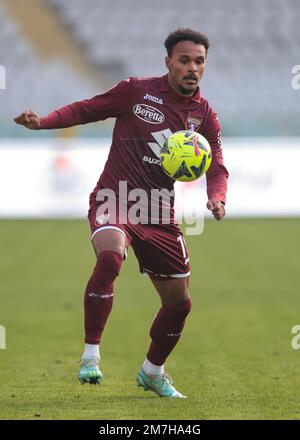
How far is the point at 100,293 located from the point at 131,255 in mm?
13119

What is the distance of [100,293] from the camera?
6.37 m

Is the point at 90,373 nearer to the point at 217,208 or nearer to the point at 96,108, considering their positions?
the point at 217,208

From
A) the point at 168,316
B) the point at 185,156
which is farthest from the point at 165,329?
the point at 185,156

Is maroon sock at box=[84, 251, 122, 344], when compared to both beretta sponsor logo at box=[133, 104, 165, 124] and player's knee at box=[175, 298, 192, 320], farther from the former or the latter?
beretta sponsor logo at box=[133, 104, 165, 124]

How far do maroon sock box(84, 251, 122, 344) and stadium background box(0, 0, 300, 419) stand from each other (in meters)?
0.53

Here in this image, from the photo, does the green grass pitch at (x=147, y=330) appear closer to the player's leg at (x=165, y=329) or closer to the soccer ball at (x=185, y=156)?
the player's leg at (x=165, y=329)

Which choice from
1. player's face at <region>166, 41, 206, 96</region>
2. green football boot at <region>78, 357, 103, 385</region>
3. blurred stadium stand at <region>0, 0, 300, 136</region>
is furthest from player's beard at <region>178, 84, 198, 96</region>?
blurred stadium stand at <region>0, 0, 300, 136</region>

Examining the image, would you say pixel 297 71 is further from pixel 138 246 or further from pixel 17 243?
pixel 138 246

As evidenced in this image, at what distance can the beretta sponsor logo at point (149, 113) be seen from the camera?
270 inches

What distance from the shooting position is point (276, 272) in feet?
54.7

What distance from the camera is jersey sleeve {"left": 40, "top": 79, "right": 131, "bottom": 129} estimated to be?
6734mm

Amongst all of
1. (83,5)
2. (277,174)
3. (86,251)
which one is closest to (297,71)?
(277,174)

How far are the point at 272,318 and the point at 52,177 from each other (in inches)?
510

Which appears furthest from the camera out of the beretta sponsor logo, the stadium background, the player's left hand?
the stadium background
